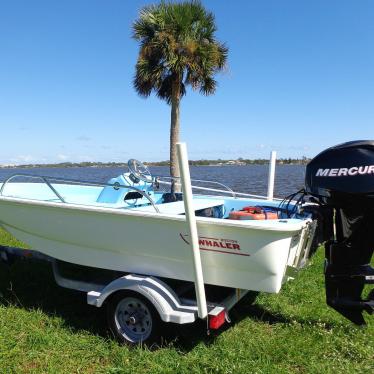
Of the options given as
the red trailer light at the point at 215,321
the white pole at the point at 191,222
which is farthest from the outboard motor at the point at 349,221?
the white pole at the point at 191,222

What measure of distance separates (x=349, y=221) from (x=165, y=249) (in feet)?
5.06

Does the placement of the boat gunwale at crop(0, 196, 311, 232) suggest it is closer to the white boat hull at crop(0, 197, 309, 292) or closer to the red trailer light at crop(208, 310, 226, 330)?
the white boat hull at crop(0, 197, 309, 292)

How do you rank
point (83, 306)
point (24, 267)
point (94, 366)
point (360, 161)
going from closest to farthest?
point (360, 161) < point (94, 366) < point (83, 306) < point (24, 267)

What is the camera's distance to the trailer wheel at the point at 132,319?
12.4 ft

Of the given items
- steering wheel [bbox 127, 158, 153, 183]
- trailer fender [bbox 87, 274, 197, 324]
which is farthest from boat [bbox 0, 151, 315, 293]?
steering wheel [bbox 127, 158, 153, 183]

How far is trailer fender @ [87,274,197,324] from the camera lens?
3.56 meters

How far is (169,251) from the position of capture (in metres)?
3.76

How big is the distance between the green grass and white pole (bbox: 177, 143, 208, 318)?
0.52 meters

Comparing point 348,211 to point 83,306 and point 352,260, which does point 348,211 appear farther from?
point 83,306

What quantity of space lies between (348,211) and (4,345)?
3174 millimetres

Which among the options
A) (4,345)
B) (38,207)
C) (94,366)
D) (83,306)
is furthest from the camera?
(83,306)

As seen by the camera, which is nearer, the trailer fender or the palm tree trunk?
the trailer fender

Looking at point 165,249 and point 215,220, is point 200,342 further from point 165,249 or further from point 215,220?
point 215,220

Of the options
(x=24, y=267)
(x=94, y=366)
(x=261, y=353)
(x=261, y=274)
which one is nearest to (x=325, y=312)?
(x=261, y=353)
